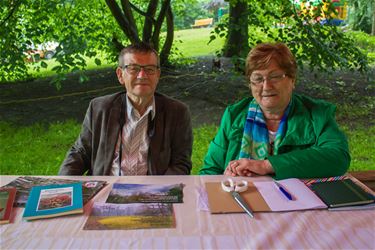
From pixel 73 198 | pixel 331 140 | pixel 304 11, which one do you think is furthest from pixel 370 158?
pixel 73 198

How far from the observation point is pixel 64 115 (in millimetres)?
4961

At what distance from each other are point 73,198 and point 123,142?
70cm

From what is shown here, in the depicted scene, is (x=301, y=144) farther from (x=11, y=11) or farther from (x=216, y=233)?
(x=11, y=11)

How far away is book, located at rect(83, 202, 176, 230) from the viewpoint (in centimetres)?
120

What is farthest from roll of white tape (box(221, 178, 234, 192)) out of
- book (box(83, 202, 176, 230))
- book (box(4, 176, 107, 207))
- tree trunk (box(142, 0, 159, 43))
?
tree trunk (box(142, 0, 159, 43))

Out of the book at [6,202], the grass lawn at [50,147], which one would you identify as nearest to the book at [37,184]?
the book at [6,202]

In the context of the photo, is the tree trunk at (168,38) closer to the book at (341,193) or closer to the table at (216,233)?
the book at (341,193)

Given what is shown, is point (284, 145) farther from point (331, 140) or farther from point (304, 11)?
point (304, 11)

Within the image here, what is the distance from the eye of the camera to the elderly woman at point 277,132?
1613mm

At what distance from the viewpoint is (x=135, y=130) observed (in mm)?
2070

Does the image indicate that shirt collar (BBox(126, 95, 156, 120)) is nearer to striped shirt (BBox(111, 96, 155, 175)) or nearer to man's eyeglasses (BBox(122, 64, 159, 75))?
striped shirt (BBox(111, 96, 155, 175))

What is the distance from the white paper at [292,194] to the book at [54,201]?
2.24 ft

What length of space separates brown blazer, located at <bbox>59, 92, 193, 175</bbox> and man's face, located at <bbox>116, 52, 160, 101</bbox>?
0.12m

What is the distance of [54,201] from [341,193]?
41.9 inches
